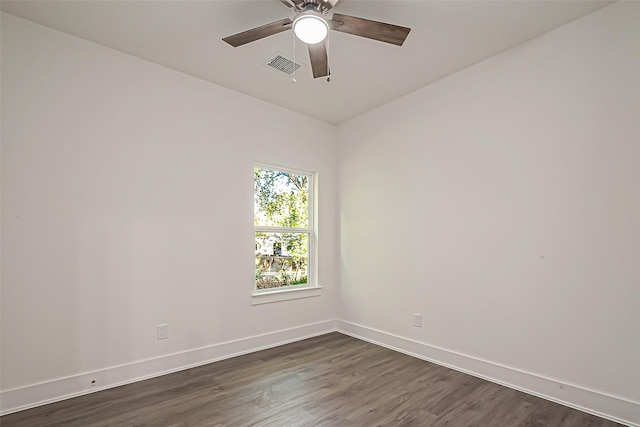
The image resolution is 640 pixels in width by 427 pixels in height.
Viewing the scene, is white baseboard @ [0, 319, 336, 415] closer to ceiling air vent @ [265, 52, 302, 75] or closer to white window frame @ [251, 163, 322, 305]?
white window frame @ [251, 163, 322, 305]

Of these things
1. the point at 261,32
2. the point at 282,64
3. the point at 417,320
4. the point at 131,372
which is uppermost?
the point at 282,64

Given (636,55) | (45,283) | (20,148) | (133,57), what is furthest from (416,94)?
(45,283)

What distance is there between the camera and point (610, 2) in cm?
222

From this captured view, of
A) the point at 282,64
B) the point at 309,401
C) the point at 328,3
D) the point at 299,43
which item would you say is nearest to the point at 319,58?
the point at 328,3

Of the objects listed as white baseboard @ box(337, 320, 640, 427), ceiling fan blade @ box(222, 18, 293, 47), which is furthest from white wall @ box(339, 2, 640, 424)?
ceiling fan blade @ box(222, 18, 293, 47)

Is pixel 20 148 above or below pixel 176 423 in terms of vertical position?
above

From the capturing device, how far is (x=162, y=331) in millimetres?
2893

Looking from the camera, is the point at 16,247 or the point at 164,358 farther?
the point at 164,358

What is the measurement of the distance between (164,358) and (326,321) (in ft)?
6.49

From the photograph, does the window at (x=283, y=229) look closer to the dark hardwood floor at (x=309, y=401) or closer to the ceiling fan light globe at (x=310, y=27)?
the dark hardwood floor at (x=309, y=401)

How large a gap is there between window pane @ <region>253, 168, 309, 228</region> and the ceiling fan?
5.74ft

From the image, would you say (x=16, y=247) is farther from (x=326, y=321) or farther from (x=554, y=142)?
(x=554, y=142)

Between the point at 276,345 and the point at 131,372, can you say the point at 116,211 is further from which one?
the point at 276,345

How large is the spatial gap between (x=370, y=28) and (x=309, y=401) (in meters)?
2.62
